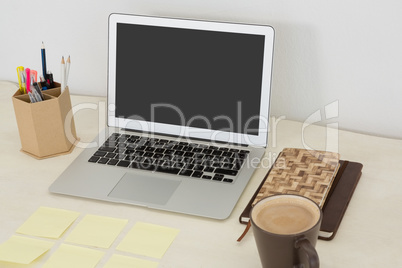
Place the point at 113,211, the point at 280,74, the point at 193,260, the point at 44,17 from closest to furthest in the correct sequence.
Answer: the point at 193,260 → the point at 113,211 → the point at 280,74 → the point at 44,17

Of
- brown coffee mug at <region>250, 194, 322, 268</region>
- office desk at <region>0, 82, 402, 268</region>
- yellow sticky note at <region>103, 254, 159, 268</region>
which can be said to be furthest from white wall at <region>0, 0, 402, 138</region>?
yellow sticky note at <region>103, 254, 159, 268</region>

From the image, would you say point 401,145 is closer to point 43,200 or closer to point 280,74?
point 280,74

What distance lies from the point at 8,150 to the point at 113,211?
356 millimetres

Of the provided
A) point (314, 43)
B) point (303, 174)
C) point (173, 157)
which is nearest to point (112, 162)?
point (173, 157)

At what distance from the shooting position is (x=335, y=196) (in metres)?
1.09

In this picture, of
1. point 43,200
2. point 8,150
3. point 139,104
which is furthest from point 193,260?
point 8,150

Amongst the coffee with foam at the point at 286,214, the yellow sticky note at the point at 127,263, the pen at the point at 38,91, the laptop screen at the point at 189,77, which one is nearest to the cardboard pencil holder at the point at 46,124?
the pen at the point at 38,91

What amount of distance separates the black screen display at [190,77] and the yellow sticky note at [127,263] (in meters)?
0.39

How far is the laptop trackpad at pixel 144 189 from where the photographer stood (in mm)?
1131

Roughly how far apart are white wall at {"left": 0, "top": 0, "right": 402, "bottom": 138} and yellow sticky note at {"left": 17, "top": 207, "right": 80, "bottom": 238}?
1.67 ft

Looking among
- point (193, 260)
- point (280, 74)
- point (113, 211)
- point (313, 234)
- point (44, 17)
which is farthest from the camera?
point (44, 17)

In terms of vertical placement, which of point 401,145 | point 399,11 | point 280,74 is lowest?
point 401,145

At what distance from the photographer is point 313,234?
0.87 metres

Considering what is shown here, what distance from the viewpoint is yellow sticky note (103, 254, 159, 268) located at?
0.97 m
